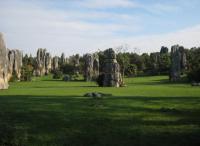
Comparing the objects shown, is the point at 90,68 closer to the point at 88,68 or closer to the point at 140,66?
the point at 88,68

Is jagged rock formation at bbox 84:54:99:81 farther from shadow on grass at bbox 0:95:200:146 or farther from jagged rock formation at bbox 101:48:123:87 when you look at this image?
shadow on grass at bbox 0:95:200:146

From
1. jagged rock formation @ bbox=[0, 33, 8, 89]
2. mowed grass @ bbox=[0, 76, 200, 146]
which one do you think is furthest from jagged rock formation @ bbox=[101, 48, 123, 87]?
mowed grass @ bbox=[0, 76, 200, 146]

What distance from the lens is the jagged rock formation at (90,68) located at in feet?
313

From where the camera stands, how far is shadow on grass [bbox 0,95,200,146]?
15.0 metres

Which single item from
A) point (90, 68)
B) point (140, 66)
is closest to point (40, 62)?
point (140, 66)

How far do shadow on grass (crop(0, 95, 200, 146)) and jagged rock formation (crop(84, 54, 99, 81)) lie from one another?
235 ft

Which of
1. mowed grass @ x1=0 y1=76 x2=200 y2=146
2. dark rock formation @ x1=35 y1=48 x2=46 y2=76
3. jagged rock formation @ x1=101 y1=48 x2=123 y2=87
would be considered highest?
dark rock formation @ x1=35 y1=48 x2=46 y2=76

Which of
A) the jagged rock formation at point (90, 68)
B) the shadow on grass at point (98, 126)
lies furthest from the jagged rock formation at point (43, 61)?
the shadow on grass at point (98, 126)

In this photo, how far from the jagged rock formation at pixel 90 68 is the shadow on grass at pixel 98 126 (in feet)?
235

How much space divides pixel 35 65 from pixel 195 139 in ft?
453

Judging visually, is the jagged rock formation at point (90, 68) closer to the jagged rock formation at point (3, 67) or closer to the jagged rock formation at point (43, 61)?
the jagged rock formation at point (3, 67)

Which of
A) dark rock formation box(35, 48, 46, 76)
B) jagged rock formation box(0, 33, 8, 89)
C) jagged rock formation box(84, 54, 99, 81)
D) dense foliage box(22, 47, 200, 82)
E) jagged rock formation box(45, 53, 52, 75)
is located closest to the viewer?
jagged rock formation box(0, 33, 8, 89)

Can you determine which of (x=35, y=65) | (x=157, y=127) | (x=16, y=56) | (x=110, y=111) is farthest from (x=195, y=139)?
(x=35, y=65)

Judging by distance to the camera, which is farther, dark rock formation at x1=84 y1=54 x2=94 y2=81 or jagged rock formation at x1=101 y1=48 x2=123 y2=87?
dark rock formation at x1=84 y1=54 x2=94 y2=81
